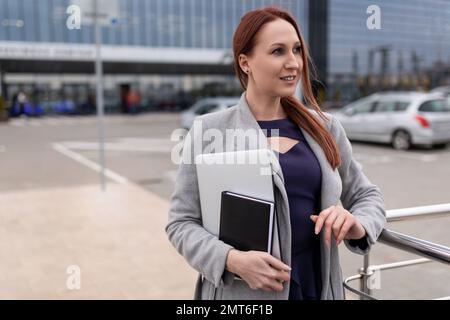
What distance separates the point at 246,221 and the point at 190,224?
7.6 inches

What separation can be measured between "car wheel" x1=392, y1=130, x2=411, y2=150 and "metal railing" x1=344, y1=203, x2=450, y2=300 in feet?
33.3

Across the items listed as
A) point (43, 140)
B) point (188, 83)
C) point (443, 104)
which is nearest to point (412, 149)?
point (443, 104)

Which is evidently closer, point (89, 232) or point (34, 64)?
point (89, 232)

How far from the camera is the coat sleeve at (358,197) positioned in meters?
1.36

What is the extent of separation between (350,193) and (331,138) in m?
0.19

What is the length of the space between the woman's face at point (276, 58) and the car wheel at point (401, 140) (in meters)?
10.9

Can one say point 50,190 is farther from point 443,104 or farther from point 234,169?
point 443,104

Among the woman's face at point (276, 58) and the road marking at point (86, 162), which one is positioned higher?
the woman's face at point (276, 58)

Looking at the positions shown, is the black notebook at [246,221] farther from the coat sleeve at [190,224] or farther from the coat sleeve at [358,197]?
the coat sleeve at [358,197]

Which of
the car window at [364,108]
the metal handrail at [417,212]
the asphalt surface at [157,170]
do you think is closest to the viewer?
the metal handrail at [417,212]

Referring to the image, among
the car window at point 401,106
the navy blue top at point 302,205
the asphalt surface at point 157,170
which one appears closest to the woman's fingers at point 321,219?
the navy blue top at point 302,205

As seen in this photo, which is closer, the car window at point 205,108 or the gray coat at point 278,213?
the gray coat at point 278,213

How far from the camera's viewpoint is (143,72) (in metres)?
28.3

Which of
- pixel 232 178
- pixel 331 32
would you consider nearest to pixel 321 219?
pixel 232 178
